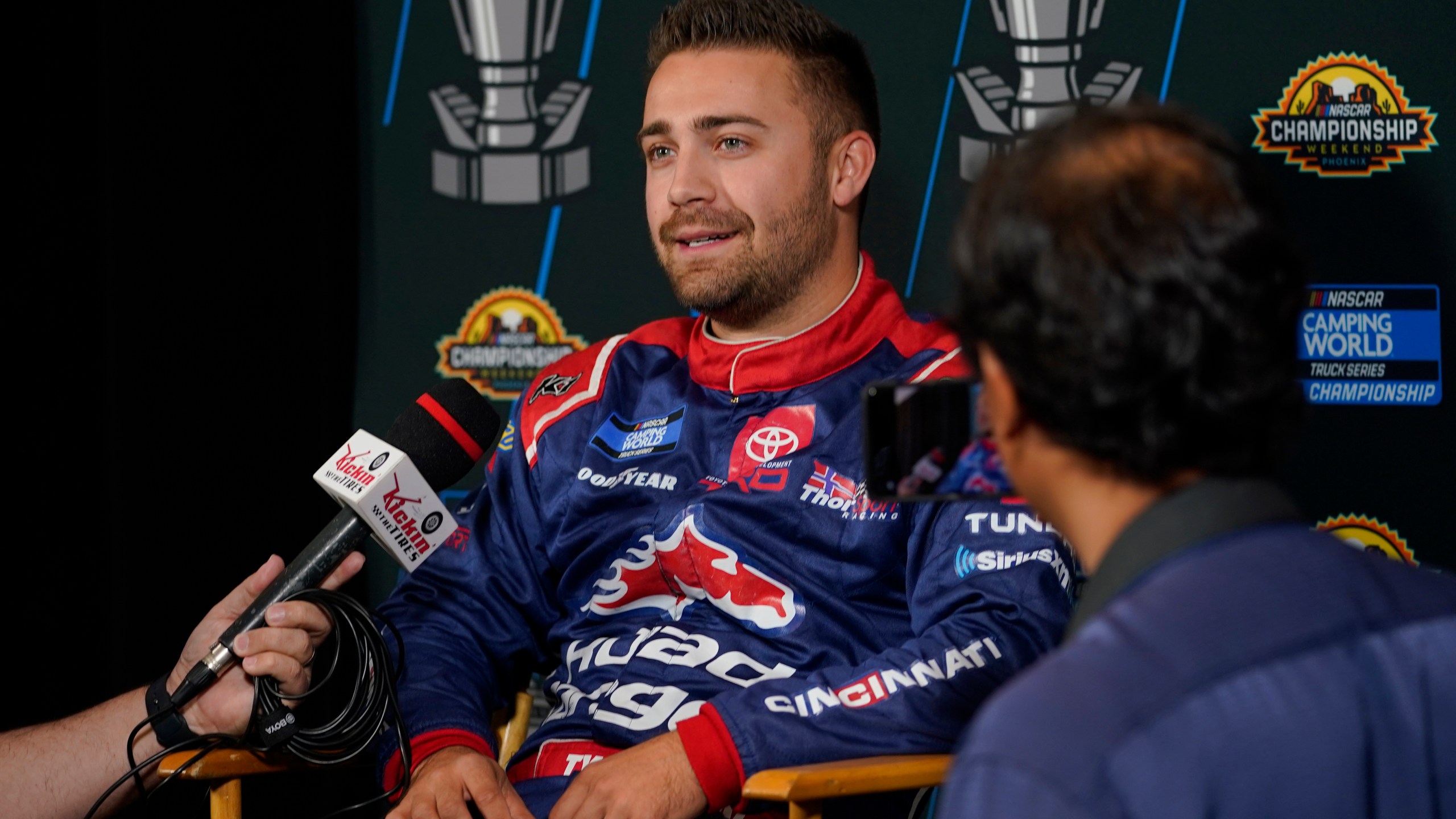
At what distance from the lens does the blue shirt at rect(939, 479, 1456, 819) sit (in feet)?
1.85

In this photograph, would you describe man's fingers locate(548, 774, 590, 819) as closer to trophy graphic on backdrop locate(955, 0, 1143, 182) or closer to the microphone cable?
the microphone cable

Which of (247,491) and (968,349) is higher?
(968,349)

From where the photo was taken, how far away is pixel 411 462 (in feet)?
4.37

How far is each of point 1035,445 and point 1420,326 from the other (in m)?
1.44

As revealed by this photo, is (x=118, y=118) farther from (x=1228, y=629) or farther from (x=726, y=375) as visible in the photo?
(x=1228, y=629)

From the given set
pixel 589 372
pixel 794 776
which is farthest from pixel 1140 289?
pixel 589 372

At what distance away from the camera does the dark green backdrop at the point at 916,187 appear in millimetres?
1881

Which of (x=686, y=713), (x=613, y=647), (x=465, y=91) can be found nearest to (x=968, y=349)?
(x=686, y=713)

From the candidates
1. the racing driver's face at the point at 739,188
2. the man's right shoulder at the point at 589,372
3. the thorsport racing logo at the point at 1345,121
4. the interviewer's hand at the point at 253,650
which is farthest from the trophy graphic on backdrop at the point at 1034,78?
the interviewer's hand at the point at 253,650

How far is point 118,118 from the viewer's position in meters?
2.03

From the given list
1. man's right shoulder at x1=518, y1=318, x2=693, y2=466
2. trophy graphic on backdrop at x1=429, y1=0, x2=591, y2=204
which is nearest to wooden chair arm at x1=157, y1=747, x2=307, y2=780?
man's right shoulder at x1=518, y1=318, x2=693, y2=466

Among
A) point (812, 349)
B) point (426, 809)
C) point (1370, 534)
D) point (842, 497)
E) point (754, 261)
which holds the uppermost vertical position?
point (754, 261)

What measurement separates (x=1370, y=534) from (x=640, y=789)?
126cm

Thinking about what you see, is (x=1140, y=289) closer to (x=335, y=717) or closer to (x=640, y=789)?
(x=640, y=789)
